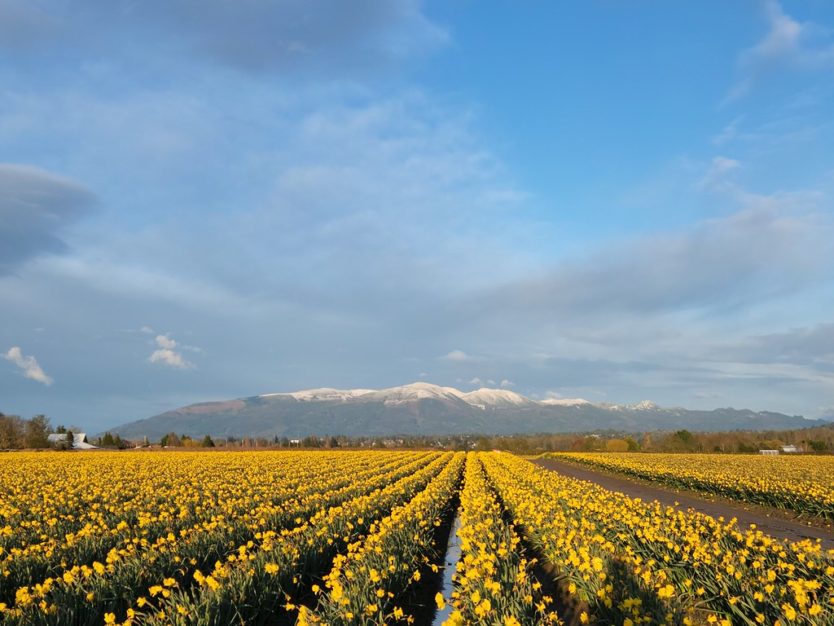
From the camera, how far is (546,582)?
10984 mm

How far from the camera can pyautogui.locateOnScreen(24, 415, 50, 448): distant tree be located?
88.9 m

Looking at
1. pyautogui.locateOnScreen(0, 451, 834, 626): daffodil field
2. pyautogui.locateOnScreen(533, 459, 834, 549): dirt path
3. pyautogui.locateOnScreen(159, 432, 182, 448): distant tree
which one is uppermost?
pyautogui.locateOnScreen(0, 451, 834, 626): daffodil field

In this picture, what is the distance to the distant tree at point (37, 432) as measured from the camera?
292ft

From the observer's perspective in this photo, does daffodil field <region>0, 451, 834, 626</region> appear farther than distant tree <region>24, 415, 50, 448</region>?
No

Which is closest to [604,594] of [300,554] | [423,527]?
[300,554]

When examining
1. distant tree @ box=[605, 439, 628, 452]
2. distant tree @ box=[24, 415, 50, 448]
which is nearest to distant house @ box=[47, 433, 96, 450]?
distant tree @ box=[24, 415, 50, 448]

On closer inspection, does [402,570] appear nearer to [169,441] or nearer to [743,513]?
[743,513]

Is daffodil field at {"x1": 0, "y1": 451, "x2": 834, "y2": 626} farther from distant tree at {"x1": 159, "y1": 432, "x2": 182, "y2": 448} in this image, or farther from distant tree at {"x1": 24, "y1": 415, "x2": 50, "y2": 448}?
distant tree at {"x1": 159, "y1": 432, "x2": 182, "y2": 448}

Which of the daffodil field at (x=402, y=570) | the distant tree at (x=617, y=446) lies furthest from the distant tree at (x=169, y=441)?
the daffodil field at (x=402, y=570)

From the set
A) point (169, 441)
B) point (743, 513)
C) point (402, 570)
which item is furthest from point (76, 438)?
point (402, 570)

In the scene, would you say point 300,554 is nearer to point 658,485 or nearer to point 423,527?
point 423,527

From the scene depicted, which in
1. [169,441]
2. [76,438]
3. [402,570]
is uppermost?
[402,570]

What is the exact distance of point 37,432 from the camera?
308ft

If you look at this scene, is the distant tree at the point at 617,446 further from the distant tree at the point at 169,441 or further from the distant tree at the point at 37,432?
the distant tree at the point at 37,432
